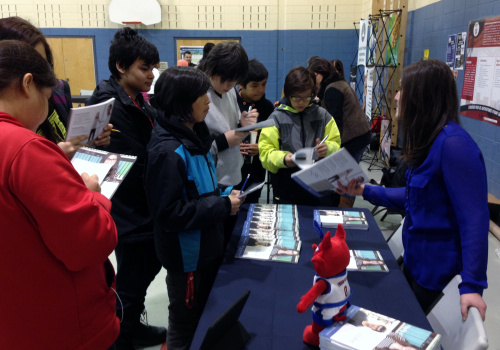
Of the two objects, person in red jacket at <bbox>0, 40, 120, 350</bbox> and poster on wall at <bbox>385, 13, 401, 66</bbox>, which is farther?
poster on wall at <bbox>385, 13, 401, 66</bbox>

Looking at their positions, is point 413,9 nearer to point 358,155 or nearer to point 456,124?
point 358,155

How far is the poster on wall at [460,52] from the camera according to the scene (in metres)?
4.10

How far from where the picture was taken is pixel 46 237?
909 millimetres

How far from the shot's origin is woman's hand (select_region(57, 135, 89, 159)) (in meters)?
1.42

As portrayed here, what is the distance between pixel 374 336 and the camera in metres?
1.02

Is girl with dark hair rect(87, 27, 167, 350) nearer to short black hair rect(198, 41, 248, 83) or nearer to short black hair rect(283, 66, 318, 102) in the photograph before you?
short black hair rect(198, 41, 248, 83)

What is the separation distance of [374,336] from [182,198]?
81 centimetres

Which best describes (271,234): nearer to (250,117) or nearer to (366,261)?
(366,261)

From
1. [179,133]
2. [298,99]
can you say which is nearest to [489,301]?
[298,99]

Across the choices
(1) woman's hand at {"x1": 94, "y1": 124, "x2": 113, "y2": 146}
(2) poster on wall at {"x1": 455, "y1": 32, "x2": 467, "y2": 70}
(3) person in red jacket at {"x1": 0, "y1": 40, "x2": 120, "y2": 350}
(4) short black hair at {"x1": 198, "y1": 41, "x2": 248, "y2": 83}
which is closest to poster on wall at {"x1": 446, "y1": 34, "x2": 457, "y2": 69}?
(2) poster on wall at {"x1": 455, "y1": 32, "x2": 467, "y2": 70}

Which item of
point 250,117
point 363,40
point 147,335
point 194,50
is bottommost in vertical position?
point 147,335

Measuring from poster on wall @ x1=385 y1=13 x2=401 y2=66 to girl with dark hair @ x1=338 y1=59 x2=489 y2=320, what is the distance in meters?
4.77

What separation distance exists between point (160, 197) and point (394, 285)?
91 cm

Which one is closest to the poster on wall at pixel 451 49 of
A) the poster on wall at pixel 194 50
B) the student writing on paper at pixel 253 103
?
the student writing on paper at pixel 253 103
